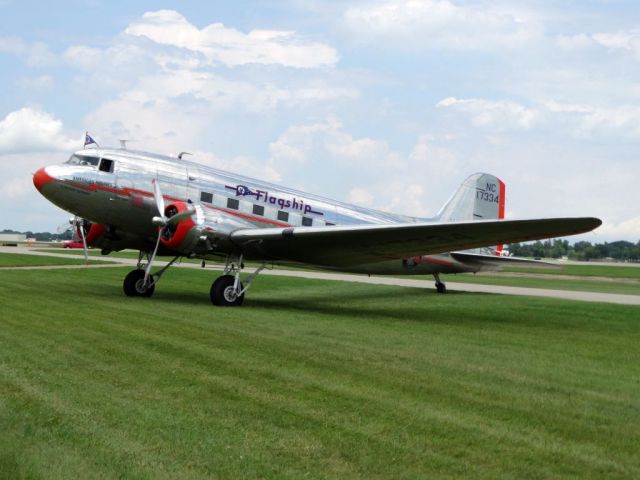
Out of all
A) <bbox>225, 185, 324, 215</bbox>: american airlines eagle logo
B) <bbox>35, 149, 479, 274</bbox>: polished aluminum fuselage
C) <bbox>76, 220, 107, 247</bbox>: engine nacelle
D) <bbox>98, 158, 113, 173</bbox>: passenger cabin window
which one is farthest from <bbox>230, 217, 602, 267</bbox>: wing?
<bbox>76, 220, 107, 247</bbox>: engine nacelle

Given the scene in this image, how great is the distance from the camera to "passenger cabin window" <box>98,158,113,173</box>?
18.7m

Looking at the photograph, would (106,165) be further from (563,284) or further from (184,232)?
(563,284)

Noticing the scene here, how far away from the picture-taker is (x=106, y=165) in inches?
740

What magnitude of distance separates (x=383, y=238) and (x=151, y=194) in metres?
6.05

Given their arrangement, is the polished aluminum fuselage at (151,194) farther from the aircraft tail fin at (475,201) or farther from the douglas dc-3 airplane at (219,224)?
the aircraft tail fin at (475,201)

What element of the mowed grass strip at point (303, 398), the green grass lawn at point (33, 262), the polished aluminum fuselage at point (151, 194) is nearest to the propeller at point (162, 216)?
the polished aluminum fuselage at point (151, 194)

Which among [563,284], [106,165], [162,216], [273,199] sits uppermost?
[106,165]

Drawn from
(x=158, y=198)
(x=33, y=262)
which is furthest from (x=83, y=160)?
(x=33, y=262)

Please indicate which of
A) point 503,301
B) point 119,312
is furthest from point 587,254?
point 119,312

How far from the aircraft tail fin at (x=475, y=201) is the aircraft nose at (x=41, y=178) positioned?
13.2 m

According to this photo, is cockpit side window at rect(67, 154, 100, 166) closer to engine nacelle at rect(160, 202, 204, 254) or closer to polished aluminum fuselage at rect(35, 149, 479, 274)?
polished aluminum fuselage at rect(35, 149, 479, 274)

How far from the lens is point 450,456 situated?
5.96 meters

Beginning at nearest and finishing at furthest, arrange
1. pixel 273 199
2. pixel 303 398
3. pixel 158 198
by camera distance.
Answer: pixel 303 398 < pixel 158 198 < pixel 273 199

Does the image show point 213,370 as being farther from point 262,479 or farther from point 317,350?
point 262,479
